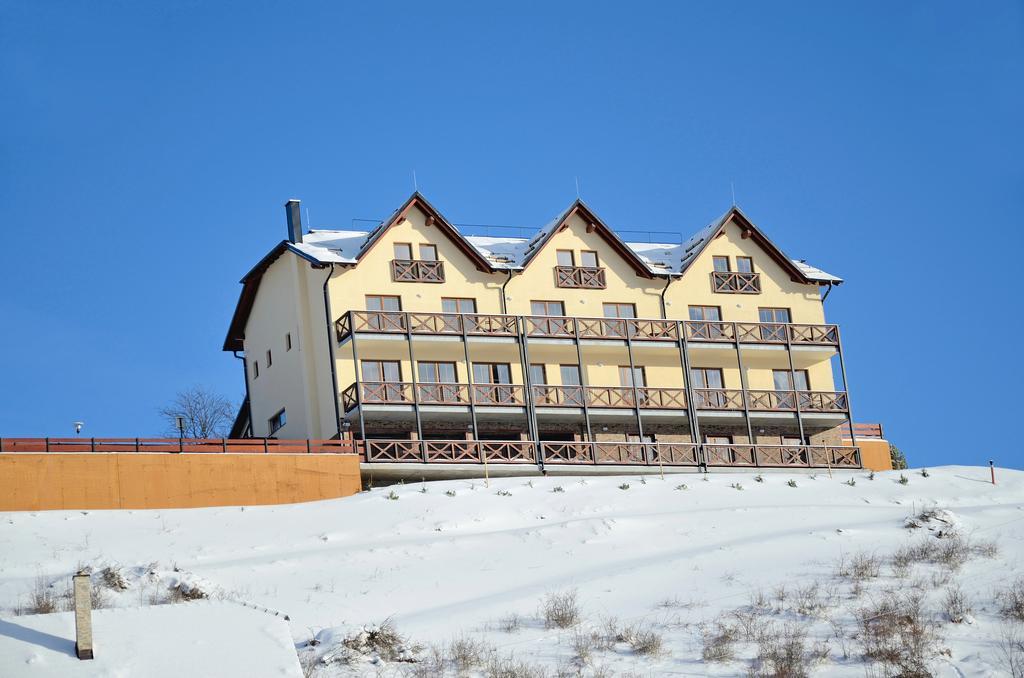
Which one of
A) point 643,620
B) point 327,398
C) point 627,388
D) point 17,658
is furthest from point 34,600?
point 627,388

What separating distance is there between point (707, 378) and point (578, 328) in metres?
5.64

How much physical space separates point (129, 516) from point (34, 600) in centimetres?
960

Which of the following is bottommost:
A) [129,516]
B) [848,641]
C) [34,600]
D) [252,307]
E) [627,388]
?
[848,641]

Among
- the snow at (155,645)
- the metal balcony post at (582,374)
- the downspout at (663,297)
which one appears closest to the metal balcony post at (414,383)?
the metal balcony post at (582,374)

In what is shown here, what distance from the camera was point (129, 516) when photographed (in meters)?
35.9

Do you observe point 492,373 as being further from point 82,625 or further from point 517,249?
point 82,625

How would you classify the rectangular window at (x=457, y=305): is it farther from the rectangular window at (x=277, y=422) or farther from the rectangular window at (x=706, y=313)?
the rectangular window at (x=706, y=313)

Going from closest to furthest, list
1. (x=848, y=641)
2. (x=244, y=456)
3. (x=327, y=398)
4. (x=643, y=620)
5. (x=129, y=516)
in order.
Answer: (x=848, y=641) → (x=643, y=620) → (x=129, y=516) → (x=244, y=456) → (x=327, y=398)

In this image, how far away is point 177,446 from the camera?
128 feet

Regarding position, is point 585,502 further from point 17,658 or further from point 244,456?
point 17,658

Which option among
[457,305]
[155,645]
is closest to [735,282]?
[457,305]

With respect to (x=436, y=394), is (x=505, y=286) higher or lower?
higher

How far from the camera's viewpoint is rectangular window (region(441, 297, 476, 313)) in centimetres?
4922

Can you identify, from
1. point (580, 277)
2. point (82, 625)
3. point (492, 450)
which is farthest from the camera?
point (580, 277)
